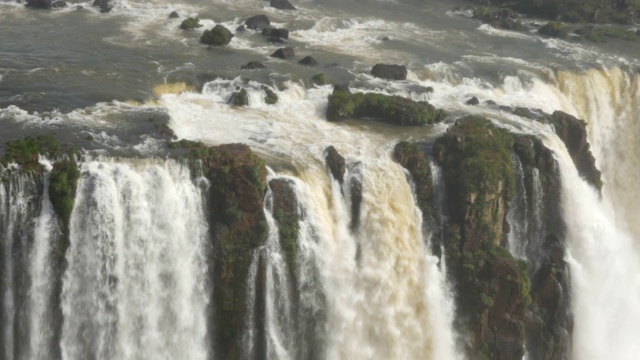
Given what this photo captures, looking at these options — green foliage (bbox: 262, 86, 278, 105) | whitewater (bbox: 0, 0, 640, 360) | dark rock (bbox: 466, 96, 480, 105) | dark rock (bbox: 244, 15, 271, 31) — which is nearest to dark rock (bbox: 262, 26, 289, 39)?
whitewater (bbox: 0, 0, 640, 360)

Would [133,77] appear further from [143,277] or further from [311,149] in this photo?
[143,277]

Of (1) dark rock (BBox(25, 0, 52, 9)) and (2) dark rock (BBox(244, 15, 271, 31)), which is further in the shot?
(2) dark rock (BBox(244, 15, 271, 31))

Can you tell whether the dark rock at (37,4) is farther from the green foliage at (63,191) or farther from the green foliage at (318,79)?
the green foliage at (63,191)

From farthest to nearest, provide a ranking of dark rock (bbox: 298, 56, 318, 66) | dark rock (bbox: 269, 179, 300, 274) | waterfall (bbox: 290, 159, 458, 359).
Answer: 1. dark rock (bbox: 298, 56, 318, 66)
2. waterfall (bbox: 290, 159, 458, 359)
3. dark rock (bbox: 269, 179, 300, 274)

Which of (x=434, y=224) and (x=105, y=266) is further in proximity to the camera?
(x=434, y=224)

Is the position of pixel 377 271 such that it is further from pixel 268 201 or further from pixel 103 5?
pixel 103 5

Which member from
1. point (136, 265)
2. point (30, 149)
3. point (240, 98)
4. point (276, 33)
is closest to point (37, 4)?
point (276, 33)

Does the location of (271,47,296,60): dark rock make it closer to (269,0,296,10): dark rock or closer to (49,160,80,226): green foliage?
(269,0,296,10): dark rock

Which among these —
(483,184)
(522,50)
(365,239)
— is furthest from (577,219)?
(522,50)
